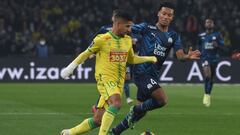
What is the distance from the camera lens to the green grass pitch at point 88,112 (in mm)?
13508

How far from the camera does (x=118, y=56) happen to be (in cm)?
1073

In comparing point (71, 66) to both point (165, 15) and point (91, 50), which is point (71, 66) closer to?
point (91, 50)

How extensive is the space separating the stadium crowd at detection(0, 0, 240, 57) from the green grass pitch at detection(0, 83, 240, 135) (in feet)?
18.0

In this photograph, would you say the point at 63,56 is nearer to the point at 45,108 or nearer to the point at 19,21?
the point at 19,21

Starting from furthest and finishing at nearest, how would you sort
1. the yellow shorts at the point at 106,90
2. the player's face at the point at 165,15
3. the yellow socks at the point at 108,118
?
the player's face at the point at 165,15 < the yellow shorts at the point at 106,90 < the yellow socks at the point at 108,118

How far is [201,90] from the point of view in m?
27.9

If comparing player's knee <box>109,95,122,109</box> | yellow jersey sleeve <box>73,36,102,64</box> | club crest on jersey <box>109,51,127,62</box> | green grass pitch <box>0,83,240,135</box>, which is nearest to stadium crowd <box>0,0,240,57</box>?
green grass pitch <box>0,83,240,135</box>

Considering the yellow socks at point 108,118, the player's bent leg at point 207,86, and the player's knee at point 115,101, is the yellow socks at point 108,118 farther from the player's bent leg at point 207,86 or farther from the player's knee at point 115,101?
the player's bent leg at point 207,86

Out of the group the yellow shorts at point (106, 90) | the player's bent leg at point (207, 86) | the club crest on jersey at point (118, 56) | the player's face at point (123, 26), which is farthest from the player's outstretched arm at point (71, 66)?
the player's bent leg at point (207, 86)

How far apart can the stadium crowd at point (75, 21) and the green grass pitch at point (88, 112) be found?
216 inches

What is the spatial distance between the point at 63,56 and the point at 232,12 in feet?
38.8

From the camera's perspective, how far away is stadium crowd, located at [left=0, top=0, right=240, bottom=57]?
109 ft

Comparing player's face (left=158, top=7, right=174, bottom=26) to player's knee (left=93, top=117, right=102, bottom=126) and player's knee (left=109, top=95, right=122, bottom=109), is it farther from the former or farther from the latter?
player's knee (left=93, top=117, right=102, bottom=126)

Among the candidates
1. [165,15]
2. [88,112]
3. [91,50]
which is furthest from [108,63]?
[88,112]
